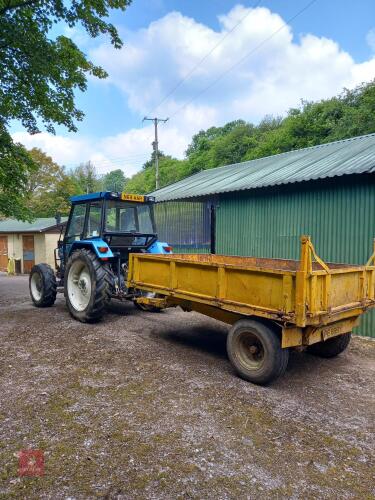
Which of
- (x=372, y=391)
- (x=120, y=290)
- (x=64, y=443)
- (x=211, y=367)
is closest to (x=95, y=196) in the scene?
(x=120, y=290)

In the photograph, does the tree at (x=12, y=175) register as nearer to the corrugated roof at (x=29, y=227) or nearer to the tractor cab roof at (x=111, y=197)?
the tractor cab roof at (x=111, y=197)

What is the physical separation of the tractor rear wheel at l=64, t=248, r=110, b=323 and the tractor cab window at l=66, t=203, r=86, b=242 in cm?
62

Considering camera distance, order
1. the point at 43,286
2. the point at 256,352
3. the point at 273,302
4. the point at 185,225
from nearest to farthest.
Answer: the point at 273,302 → the point at 256,352 → the point at 43,286 → the point at 185,225

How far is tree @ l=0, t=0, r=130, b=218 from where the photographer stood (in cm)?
916

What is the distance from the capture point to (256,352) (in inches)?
165

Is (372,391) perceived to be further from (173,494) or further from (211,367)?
(173,494)

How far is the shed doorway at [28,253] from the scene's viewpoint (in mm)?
19875

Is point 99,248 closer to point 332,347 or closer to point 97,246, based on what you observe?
point 97,246

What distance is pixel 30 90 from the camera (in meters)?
10.1

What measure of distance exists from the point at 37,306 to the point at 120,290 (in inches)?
109

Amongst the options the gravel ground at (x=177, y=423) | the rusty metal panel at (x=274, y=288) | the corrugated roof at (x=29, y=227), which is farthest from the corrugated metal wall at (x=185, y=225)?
the corrugated roof at (x=29, y=227)

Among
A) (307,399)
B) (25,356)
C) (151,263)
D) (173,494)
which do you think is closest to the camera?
(173,494)

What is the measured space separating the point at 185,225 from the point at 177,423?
8905mm

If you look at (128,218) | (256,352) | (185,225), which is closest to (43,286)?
(128,218)
